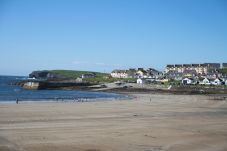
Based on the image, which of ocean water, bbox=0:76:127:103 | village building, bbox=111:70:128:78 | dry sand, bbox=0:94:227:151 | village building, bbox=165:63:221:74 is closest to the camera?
dry sand, bbox=0:94:227:151

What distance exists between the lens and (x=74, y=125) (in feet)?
56.9

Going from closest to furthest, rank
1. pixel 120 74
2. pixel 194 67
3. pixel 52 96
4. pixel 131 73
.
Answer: pixel 52 96, pixel 131 73, pixel 194 67, pixel 120 74

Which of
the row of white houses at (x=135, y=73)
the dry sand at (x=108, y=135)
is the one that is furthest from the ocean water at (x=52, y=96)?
the row of white houses at (x=135, y=73)

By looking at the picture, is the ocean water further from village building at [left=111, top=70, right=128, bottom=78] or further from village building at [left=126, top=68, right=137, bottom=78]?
village building at [left=111, top=70, right=128, bottom=78]

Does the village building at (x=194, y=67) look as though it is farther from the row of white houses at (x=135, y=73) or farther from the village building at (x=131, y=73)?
the village building at (x=131, y=73)

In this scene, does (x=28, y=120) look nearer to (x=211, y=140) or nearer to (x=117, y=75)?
(x=211, y=140)

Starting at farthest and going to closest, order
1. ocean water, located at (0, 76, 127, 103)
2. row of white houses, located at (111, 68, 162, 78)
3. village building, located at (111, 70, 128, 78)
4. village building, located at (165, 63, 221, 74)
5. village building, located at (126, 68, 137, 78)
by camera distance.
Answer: village building, located at (111, 70, 128, 78) → village building, located at (126, 68, 137, 78) → row of white houses, located at (111, 68, 162, 78) → village building, located at (165, 63, 221, 74) → ocean water, located at (0, 76, 127, 103)

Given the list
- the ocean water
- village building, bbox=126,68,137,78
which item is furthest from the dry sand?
village building, bbox=126,68,137,78

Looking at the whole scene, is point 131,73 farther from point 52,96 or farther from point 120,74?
point 52,96

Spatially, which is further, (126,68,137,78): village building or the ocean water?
(126,68,137,78): village building

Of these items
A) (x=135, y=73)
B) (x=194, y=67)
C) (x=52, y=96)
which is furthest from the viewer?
(x=194, y=67)

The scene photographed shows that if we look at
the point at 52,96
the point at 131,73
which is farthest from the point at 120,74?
the point at 52,96

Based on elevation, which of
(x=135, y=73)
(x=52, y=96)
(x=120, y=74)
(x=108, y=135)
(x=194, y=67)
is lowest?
(x=108, y=135)

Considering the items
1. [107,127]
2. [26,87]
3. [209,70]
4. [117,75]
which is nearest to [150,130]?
[107,127]
